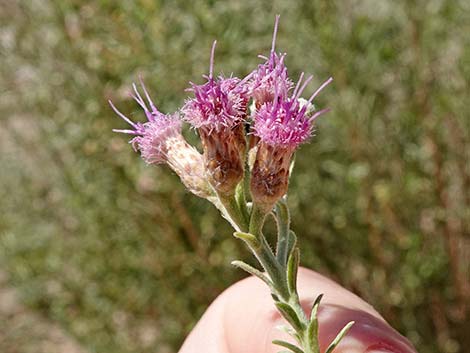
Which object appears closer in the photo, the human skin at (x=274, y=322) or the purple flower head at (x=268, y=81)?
the purple flower head at (x=268, y=81)

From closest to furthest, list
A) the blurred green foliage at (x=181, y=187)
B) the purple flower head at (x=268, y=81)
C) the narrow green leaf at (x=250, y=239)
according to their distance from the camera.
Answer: the narrow green leaf at (x=250, y=239) < the purple flower head at (x=268, y=81) < the blurred green foliage at (x=181, y=187)

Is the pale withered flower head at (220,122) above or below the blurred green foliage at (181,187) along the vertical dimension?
above

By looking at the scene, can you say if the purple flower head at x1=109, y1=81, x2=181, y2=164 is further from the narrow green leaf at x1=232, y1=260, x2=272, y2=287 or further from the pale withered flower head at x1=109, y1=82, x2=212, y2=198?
the narrow green leaf at x1=232, y1=260, x2=272, y2=287

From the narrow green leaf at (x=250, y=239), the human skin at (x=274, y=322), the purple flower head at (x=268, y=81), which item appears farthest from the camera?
the human skin at (x=274, y=322)

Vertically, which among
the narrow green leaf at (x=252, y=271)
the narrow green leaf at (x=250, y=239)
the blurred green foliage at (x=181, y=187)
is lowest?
the blurred green foliage at (x=181, y=187)

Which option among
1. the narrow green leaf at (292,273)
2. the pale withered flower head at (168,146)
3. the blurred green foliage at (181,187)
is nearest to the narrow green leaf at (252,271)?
the narrow green leaf at (292,273)

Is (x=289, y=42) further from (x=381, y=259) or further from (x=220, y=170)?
(x=220, y=170)

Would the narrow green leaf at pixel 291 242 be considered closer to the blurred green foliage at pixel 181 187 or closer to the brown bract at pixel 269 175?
the brown bract at pixel 269 175
